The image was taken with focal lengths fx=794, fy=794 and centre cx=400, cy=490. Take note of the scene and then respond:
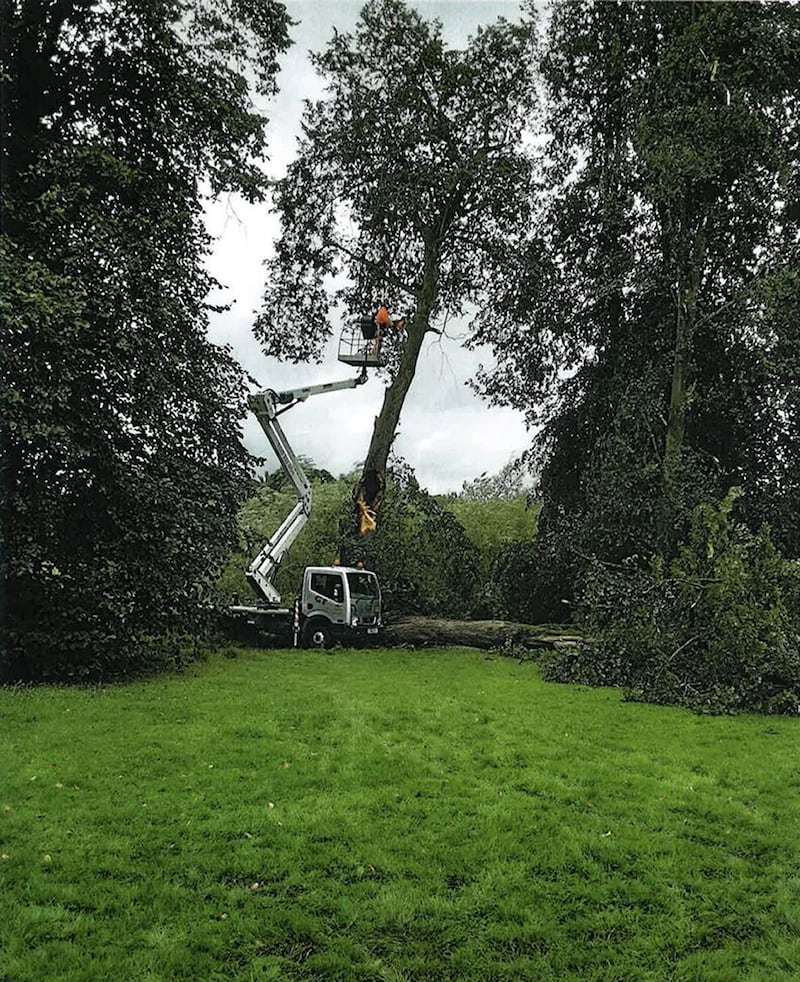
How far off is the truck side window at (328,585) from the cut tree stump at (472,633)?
1621mm

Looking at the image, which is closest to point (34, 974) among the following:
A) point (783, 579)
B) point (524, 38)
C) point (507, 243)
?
point (783, 579)

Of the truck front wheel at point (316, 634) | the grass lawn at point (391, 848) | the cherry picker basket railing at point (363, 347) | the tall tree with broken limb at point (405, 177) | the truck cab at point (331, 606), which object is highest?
the tall tree with broken limb at point (405, 177)

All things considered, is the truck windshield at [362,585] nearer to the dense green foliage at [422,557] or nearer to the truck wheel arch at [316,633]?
Answer: the truck wheel arch at [316,633]

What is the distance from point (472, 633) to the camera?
16938mm

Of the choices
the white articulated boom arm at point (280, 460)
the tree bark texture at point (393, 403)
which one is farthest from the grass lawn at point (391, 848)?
the tree bark texture at point (393, 403)

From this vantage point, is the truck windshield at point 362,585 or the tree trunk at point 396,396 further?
the tree trunk at point 396,396

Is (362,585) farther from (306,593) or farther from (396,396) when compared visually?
(396,396)

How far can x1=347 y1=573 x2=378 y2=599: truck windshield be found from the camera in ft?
55.1

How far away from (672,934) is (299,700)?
6411 millimetres

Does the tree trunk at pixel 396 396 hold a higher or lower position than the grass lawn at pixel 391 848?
higher

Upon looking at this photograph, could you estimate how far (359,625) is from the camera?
16.9 metres

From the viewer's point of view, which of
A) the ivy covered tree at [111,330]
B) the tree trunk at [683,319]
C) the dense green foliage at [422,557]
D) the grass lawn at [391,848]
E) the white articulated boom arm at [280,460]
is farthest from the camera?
the dense green foliage at [422,557]

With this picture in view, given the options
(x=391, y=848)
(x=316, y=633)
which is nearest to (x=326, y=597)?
(x=316, y=633)

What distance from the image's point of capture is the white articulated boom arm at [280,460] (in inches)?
647
